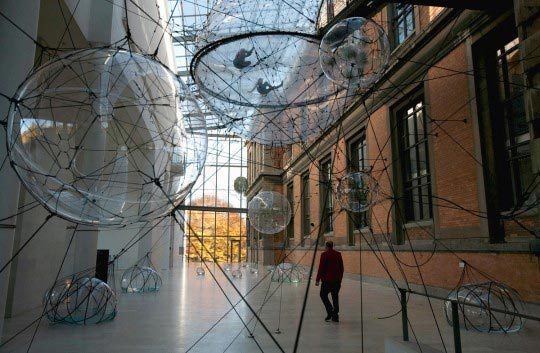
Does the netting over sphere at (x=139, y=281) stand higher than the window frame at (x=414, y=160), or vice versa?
the window frame at (x=414, y=160)

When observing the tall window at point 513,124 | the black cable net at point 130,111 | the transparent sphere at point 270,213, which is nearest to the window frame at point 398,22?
the tall window at point 513,124

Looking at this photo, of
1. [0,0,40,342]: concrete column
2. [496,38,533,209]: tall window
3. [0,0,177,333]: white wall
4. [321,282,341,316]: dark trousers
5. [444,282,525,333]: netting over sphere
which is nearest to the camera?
[0,0,40,342]: concrete column

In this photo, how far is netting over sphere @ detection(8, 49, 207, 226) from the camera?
2.29 meters

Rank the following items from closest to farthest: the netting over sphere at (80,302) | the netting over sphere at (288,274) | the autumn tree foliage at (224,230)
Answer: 1. the netting over sphere at (80,302)
2. the netting over sphere at (288,274)
3. the autumn tree foliage at (224,230)

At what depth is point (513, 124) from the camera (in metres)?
8.45

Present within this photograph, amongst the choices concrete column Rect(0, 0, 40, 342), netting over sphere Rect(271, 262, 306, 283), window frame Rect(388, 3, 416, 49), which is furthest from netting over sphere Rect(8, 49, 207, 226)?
netting over sphere Rect(271, 262, 306, 283)

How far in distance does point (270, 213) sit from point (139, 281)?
4504 mm

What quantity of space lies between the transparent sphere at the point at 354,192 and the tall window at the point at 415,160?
396cm

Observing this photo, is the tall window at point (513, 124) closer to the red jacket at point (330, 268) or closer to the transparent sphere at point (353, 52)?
the red jacket at point (330, 268)

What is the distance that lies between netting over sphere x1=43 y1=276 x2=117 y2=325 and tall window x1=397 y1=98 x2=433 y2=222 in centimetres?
757

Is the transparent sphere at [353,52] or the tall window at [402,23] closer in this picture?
the transparent sphere at [353,52]

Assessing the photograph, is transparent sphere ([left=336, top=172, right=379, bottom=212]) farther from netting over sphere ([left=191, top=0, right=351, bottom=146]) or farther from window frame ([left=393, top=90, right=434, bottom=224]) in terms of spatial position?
window frame ([left=393, top=90, right=434, bottom=224])

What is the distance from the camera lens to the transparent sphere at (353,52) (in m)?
3.24

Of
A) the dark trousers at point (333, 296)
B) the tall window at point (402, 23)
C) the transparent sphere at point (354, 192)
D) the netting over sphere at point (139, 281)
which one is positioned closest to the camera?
the dark trousers at point (333, 296)
